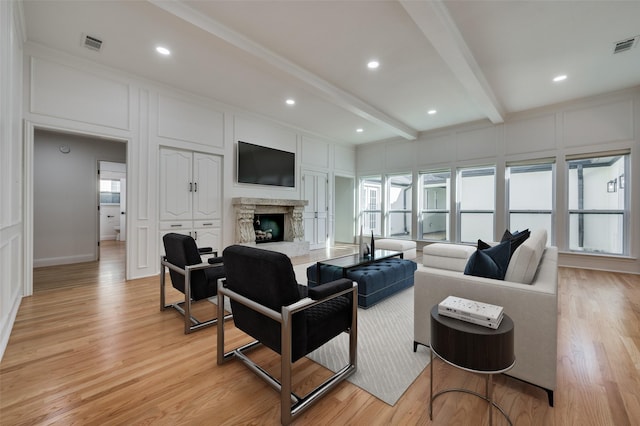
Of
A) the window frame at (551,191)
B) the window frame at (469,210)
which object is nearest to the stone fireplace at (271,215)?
the window frame at (469,210)

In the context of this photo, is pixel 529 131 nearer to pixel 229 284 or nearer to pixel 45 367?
pixel 229 284

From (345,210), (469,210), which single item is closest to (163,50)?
(345,210)

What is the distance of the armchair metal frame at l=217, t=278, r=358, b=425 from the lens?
134cm

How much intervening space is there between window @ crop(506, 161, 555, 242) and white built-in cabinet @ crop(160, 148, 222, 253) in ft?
20.1

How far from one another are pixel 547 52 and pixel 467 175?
3291 mm

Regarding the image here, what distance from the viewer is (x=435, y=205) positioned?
6.93m

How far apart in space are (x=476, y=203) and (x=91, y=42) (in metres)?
7.37

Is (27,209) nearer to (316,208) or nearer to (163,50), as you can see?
(163,50)

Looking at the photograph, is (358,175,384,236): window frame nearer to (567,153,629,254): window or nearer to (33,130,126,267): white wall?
(567,153,629,254): window

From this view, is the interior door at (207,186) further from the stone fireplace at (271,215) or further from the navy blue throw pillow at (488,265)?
the navy blue throw pillow at (488,265)

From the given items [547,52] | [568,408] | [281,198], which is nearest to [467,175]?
[547,52]

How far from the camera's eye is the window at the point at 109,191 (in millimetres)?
9016

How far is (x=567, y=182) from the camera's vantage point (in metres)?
5.11

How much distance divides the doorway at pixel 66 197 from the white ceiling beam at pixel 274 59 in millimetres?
3020
